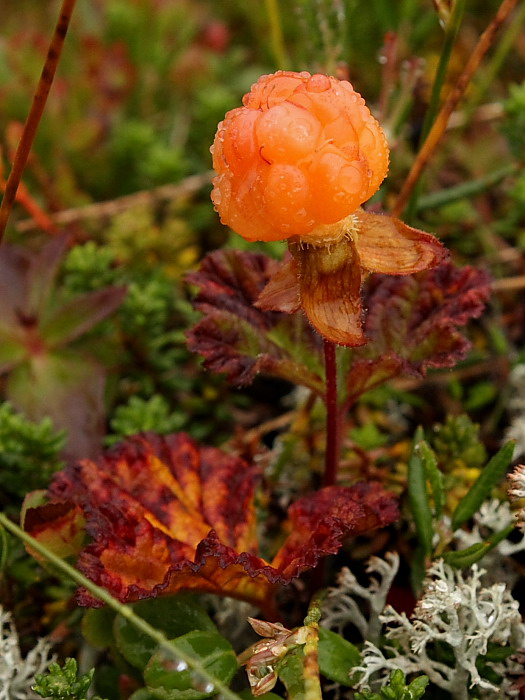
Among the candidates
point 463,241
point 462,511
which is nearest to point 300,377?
point 462,511

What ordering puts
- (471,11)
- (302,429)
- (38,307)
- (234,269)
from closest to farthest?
(234,269) < (302,429) < (38,307) < (471,11)

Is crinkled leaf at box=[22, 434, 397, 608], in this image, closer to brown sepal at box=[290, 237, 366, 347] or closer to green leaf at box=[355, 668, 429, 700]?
green leaf at box=[355, 668, 429, 700]

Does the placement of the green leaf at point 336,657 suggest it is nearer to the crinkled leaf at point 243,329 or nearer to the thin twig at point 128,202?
the crinkled leaf at point 243,329

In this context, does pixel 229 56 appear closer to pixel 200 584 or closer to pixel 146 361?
pixel 146 361

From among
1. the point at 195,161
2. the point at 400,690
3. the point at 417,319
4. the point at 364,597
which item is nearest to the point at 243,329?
the point at 417,319

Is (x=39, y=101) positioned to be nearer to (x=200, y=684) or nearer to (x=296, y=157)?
(x=296, y=157)

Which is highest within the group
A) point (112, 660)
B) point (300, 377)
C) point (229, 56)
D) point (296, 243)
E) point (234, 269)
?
point (229, 56)

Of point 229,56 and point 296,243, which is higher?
point 229,56
